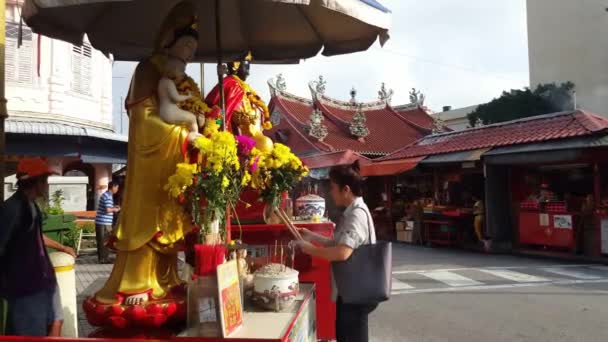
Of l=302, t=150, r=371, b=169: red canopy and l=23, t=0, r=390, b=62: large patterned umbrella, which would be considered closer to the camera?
l=23, t=0, r=390, b=62: large patterned umbrella

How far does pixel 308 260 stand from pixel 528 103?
85.5 ft

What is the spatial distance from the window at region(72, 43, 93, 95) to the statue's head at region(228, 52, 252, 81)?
993cm

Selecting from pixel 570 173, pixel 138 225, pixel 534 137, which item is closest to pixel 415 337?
pixel 138 225

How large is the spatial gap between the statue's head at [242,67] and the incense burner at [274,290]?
7.88 ft

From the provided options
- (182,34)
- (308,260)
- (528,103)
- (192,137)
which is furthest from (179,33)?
(528,103)

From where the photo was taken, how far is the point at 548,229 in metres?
10.6

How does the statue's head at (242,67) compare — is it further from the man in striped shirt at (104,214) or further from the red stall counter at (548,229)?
the red stall counter at (548,229)

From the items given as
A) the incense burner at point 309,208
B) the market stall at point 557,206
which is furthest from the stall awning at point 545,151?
the incense burner at point 309,208

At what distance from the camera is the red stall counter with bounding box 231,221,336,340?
373cm

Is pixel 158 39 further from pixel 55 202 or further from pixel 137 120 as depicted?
pixel 55 202

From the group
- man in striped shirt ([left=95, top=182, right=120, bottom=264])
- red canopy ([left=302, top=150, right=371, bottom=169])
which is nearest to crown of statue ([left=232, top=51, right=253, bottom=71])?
Result: man in striped shirt ([left=95, top=182, right=120, bottom=264])

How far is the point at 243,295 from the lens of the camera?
104 inches

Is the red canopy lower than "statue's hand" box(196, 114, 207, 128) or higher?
higher

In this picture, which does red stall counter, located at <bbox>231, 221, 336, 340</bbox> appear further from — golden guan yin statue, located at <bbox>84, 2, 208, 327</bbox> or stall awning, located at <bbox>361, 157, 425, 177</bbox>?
stall awning, located at <bbox>361, 157, 425, 177</bbox>
